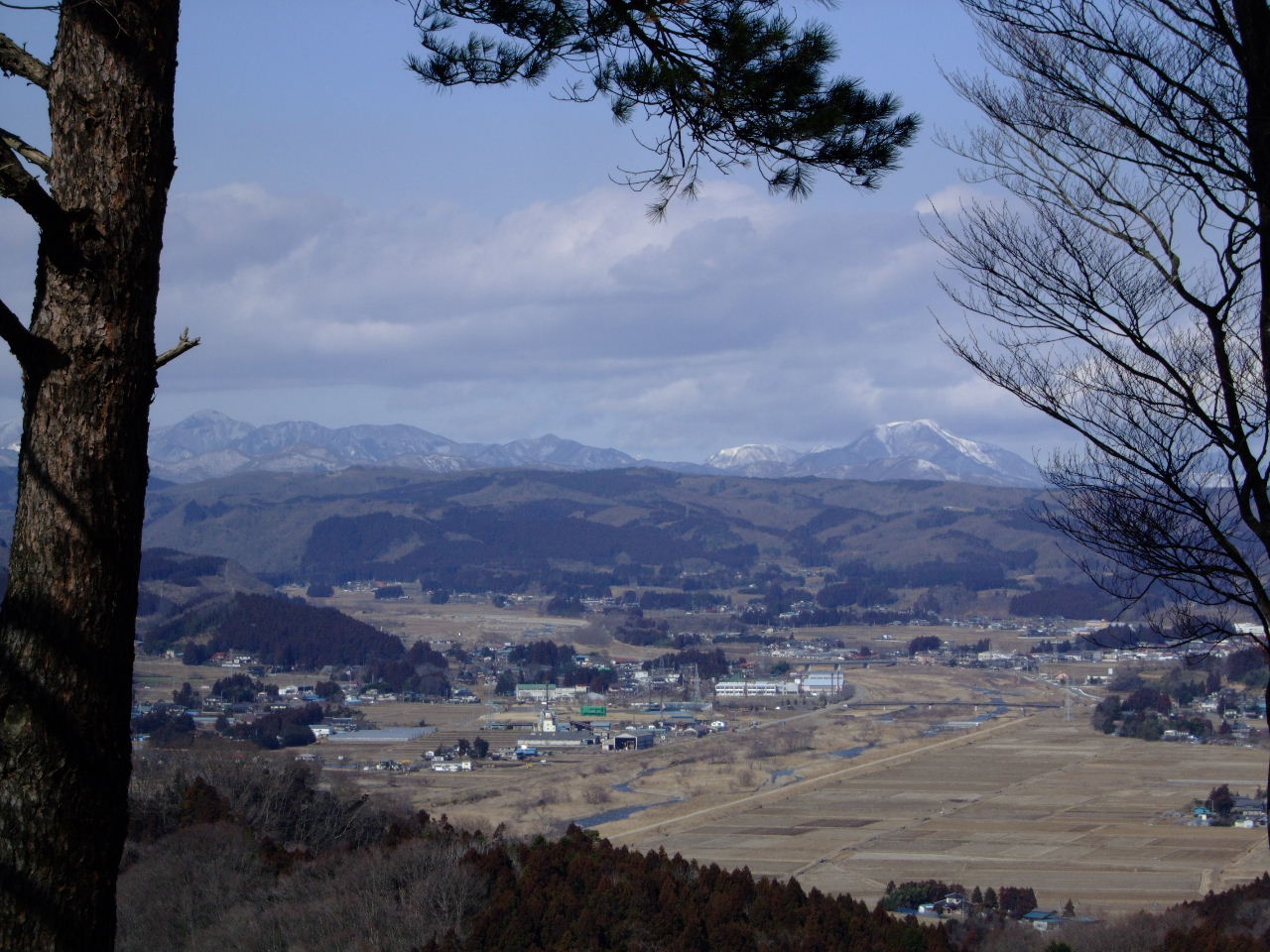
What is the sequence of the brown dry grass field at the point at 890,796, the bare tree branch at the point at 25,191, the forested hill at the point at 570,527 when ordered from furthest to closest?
the forested hill at the point at 570,527
the brown dry grass field at the point at 890,796
the bare tree branch at the point at 25,191

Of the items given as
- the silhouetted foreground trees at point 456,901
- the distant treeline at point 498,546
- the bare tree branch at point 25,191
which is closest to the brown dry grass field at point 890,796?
the silhouetted foreground trees at point 456,901

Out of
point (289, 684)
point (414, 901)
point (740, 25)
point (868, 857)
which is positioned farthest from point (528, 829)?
point (289, 684)

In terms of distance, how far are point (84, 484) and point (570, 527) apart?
111536mm

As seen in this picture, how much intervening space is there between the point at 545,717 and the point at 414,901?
26600 mm

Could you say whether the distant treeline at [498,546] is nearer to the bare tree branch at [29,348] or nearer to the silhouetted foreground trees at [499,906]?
the silhouetted foreground trees at [499,906]

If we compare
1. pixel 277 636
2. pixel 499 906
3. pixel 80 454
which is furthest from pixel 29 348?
pixel 277 636

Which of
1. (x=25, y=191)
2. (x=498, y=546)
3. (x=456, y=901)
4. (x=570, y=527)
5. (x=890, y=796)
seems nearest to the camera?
(x=25, y=191)

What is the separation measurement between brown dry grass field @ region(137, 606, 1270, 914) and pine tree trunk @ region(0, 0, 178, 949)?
543 inches

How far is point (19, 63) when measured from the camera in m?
2.68

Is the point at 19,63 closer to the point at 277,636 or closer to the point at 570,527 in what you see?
the point at 277,636

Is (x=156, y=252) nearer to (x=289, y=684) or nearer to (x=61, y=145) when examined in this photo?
(x=61, y=145)

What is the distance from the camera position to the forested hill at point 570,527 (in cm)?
10075

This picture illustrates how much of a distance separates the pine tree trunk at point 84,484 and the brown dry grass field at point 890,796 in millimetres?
13795

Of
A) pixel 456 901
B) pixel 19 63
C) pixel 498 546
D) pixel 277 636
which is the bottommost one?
pixel 456 901
